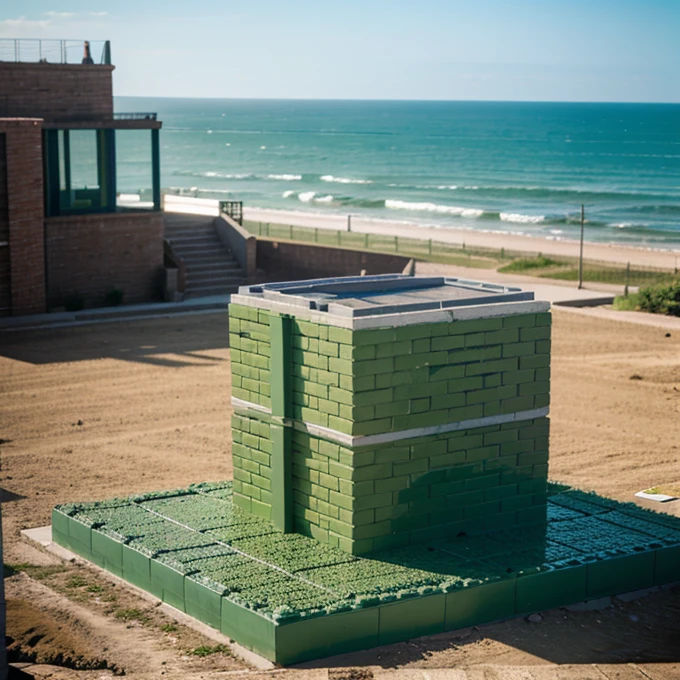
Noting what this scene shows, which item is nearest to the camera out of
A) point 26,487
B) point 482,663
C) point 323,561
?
point 482,663

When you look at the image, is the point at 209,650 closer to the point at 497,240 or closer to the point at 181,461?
the point at 181,461

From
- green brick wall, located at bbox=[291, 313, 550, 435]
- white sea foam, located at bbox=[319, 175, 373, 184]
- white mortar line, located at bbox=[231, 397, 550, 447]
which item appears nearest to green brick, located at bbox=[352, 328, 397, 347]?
green brick wall, located at bbox=[291, 313, 550, 435]

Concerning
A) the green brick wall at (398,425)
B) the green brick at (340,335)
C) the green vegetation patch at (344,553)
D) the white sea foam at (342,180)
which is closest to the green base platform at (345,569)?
the green vegetation patch at (344,553)

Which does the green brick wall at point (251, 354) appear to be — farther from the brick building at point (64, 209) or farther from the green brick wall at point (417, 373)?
the brick building at point (64, 209)

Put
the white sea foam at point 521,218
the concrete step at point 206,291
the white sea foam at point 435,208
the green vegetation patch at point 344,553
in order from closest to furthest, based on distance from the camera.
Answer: the green vegetation patch at point 344,553, the concrete step at point 206,291, the white sea foam at point 521,218, the white sea foam at point 435,208

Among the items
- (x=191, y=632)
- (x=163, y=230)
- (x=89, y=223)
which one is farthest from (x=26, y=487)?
(x=163, y=230)

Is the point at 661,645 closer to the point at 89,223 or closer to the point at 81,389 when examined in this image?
the point at 81,389
